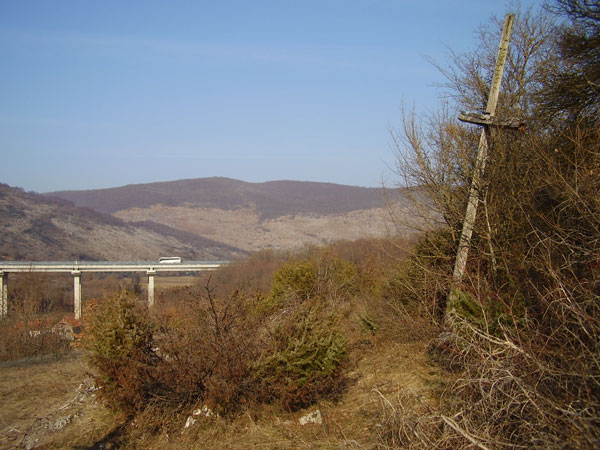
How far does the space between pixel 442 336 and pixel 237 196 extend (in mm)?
164589

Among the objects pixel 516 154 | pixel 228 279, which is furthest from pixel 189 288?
pixel 228 279

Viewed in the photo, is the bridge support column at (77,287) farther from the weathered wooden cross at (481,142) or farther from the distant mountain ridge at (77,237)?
the weathered wooden cross at (481,142)

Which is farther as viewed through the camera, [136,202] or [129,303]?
[136,202]

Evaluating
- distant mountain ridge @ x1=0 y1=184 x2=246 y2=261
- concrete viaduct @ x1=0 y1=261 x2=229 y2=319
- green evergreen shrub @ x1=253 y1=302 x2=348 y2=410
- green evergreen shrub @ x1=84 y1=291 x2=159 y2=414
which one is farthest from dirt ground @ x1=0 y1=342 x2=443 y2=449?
distant mountain ridge @ x1=0 y1=184 x2=246 y2=261

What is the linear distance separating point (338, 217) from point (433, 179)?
397 ft

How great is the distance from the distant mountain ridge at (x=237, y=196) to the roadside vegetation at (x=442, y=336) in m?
120

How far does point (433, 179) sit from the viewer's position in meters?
10.3

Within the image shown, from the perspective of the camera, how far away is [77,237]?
91188 millimetres

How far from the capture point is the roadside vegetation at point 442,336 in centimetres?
440

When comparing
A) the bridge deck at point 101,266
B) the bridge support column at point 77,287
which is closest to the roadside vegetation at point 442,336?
the bridge deck at point 101,266

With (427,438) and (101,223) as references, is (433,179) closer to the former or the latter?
(427,438)

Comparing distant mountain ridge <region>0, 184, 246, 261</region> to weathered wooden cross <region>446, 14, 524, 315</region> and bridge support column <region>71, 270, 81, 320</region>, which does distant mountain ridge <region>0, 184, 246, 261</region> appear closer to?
bridge support column <region>71, 270, 81, 320</region>

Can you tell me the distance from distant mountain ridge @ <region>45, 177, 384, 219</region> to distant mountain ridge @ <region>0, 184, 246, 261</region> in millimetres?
37452

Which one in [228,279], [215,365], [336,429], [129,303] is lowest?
[228,279]
